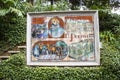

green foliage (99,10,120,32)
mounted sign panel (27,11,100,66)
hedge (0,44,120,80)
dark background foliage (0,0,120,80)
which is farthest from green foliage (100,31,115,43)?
mounted sign panel (27,11,100,66)

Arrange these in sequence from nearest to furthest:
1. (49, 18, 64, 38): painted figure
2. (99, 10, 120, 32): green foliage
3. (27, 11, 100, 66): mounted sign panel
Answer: (27, 11, 100, 66): mounted sign panel, (49, 18, 64, 38): painted figure, (99, 10, 120, 32): green foliage

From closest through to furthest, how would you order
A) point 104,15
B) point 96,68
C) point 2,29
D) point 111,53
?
point 96,68 < point 111,53 < point 2,29 < point 104,15

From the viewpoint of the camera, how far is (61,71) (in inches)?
267

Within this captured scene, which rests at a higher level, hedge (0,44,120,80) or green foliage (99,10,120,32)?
green foliage (99,10,120,32)

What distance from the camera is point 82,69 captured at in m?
6.77

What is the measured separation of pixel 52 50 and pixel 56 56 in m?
0.20

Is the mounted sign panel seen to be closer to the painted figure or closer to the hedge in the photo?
the painted figure

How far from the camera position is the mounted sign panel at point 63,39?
6887 mm

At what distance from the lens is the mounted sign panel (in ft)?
22.6

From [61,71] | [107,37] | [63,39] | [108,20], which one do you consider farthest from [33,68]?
[108,20]

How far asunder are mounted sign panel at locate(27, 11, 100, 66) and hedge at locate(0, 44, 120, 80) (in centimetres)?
17

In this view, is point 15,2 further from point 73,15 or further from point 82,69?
point 82,69

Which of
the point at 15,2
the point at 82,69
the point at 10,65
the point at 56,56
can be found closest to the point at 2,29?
the point at 15,2

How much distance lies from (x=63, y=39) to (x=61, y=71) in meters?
0.85
